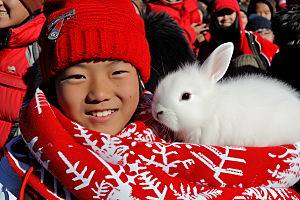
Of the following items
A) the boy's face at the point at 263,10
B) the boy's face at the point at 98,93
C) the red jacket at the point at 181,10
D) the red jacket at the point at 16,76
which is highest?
the boy's face at the point at 263,10

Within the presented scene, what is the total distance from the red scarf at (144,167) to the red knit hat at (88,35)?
0.83 ft

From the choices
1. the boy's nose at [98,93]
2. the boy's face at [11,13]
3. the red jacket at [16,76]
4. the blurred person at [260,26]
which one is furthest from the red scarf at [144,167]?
the blurred person at [260,26]

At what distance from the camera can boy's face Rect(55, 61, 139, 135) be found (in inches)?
39.7

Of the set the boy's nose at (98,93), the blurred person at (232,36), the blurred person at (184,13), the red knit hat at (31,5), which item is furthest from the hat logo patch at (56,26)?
the blurred person at (232,36)

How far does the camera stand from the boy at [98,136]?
940mm

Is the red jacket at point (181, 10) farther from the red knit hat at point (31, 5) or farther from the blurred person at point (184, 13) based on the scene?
the red knit hat at point (31, 5)

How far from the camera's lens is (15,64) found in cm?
188

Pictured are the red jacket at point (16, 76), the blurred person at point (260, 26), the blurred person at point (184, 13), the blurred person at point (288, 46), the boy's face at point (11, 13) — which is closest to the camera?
the blurred person at point (288, 46)

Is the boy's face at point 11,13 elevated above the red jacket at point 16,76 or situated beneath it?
elevated above

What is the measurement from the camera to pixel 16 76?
1.89 meters

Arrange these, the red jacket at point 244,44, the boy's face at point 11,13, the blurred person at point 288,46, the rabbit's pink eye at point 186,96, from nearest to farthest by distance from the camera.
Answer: the rabbit's pink eye at point 186,96 → the blurred person at point 288,46 → the boy's face at point 11,13 → the red jacket at point 244,44

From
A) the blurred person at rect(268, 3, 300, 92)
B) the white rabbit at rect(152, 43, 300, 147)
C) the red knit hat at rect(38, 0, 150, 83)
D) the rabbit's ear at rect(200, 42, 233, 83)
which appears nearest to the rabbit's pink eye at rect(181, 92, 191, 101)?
the white rabbit at rect(152, 43, 300, 147)

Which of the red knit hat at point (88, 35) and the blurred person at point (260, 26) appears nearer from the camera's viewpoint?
the red knit hat at point (88, 35)

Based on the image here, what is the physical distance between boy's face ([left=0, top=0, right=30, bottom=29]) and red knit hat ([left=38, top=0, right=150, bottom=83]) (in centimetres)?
115
